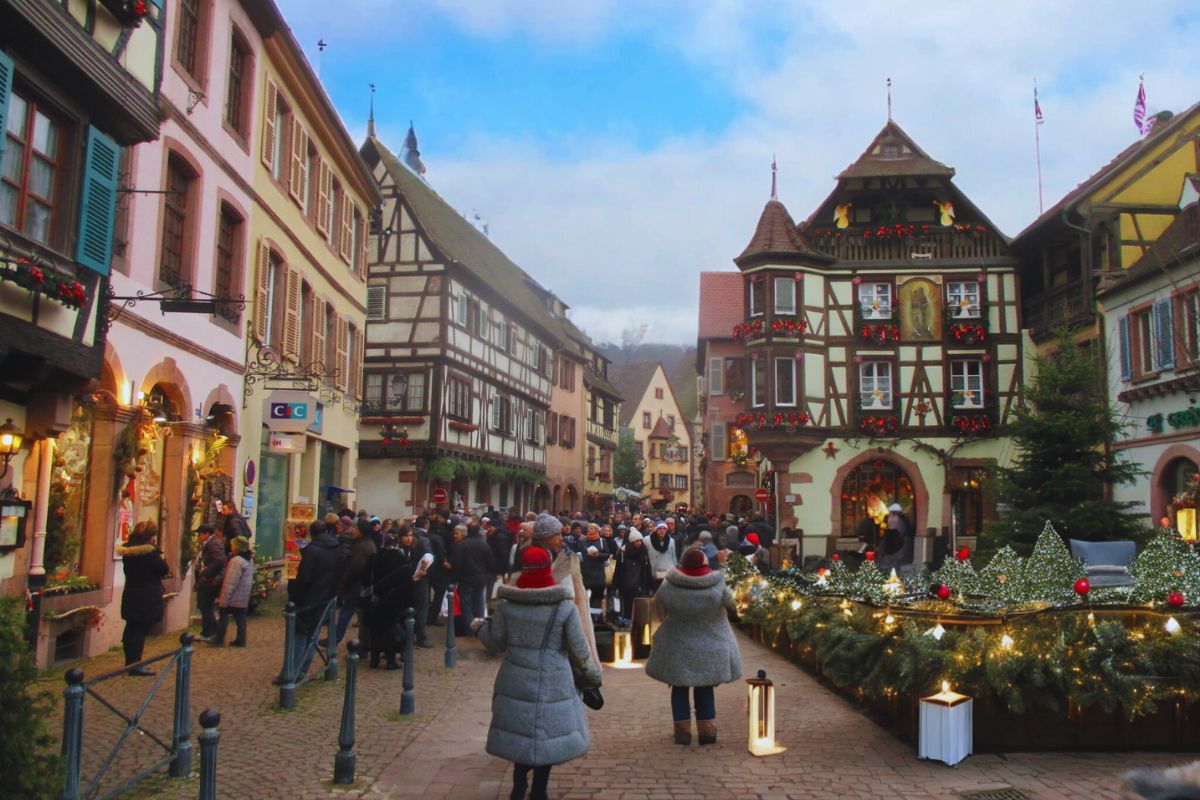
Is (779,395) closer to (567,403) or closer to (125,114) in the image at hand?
(567,403)

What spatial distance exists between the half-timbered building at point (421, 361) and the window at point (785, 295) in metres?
9.64

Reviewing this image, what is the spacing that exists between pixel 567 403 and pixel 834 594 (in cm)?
3901

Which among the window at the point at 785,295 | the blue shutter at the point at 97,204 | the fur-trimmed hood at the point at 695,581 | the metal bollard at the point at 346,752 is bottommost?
the metal bollard at the point at 346,752

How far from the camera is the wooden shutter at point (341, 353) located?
901 inches

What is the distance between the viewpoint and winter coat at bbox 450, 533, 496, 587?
1427cm

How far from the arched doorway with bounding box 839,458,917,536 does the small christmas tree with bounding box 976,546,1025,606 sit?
2210 centimetres

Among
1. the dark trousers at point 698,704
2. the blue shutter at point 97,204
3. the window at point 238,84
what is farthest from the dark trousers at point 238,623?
the window at point 238,84

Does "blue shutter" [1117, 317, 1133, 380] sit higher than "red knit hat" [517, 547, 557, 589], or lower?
higher

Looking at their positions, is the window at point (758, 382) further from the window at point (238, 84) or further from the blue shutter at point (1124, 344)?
the window at point (238, 84)

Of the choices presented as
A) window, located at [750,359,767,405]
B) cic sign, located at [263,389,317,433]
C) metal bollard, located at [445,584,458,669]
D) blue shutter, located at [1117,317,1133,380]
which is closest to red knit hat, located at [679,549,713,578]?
metal bollard, located at [445,584,458,669]

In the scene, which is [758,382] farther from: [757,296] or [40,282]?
[40,282]

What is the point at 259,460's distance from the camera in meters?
18.1

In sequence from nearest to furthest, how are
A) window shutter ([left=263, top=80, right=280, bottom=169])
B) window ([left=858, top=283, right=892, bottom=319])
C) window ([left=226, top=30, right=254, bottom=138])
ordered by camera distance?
1. window ([left=226, top=30, right=254, bottom=138])
2. window shutter ([left=263, top=80, right=280, bottom=169])
3. window ([left=858, top=283, right=892, bottom=319])

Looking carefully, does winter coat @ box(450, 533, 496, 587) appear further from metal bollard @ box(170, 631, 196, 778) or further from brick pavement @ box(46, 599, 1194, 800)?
metal bollard @ box(170, 631, 196, 778)
